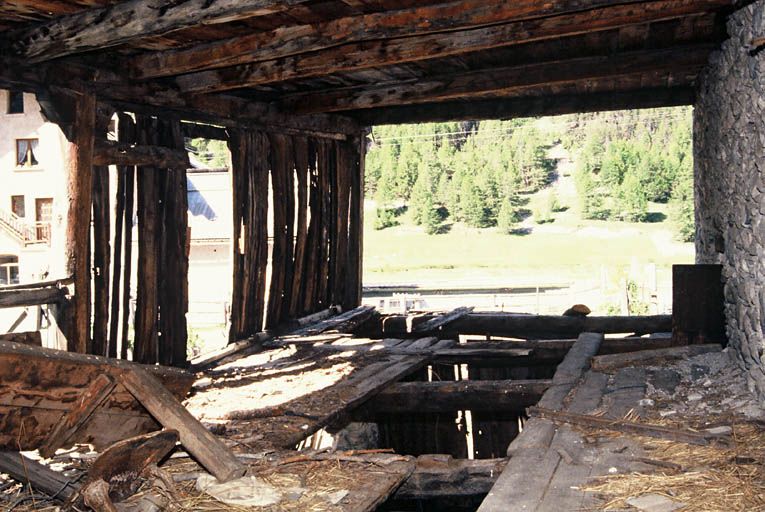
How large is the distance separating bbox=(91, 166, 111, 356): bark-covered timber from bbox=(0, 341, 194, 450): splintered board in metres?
2.82

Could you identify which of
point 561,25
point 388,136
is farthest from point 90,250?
point 388,136

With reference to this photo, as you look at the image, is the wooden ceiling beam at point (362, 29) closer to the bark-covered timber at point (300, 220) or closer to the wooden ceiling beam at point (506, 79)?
the wooden ceiling beam at point (506, 79)

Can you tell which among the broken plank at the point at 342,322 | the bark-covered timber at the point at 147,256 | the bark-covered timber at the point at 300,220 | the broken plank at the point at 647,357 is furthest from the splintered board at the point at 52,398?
the bark-covered timber at the point at 300,220

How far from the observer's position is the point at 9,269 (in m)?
36.1

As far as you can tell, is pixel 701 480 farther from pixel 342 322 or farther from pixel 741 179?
pixel 342 322

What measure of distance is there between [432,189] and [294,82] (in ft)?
235

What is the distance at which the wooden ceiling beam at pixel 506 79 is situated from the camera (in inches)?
288

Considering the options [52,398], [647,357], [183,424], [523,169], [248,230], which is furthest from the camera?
[523,169]

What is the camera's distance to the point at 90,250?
679cm

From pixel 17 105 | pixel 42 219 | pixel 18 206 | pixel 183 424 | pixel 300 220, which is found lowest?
pixel 183 424

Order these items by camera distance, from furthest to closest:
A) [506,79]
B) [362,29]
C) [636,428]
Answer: [506,79], [362,29], [636,428]

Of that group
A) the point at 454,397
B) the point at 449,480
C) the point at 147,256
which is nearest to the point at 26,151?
the point at 147,256

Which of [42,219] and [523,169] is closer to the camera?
[42,219]

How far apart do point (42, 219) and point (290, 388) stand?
31172 mm
